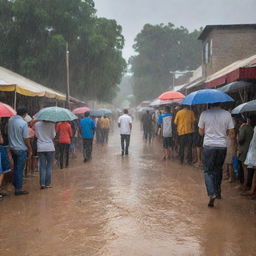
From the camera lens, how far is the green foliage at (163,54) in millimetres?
63031

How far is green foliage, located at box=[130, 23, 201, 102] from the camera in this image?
207 feet

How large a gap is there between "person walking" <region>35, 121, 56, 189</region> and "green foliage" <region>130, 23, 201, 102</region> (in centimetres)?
5536

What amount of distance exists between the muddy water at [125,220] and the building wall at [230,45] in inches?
519

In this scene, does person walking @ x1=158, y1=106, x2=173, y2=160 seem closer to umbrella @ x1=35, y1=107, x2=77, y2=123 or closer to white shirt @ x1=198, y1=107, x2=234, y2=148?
umbrella @ x1=35, y1=107, x2=77, y2=123

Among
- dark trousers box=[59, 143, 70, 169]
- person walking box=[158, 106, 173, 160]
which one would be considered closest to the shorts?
person walking box=[158, 106, 173, 160]

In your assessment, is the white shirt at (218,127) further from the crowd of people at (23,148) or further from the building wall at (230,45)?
the building wall at (230,45)

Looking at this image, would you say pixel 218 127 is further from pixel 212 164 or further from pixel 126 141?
pixel 126 141

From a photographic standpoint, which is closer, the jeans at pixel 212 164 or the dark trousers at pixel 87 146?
the jeans at pixel 212 164

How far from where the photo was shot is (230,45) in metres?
20.3

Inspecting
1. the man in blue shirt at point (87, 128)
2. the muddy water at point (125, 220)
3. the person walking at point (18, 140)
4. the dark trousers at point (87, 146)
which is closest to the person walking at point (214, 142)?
the muddy water at point (125, 220)

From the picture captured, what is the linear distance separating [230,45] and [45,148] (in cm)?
1590

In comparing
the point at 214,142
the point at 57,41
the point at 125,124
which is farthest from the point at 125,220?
the point at 57,41

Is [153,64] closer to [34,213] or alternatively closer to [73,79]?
[73,79]

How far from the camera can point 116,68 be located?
92.6 ft
